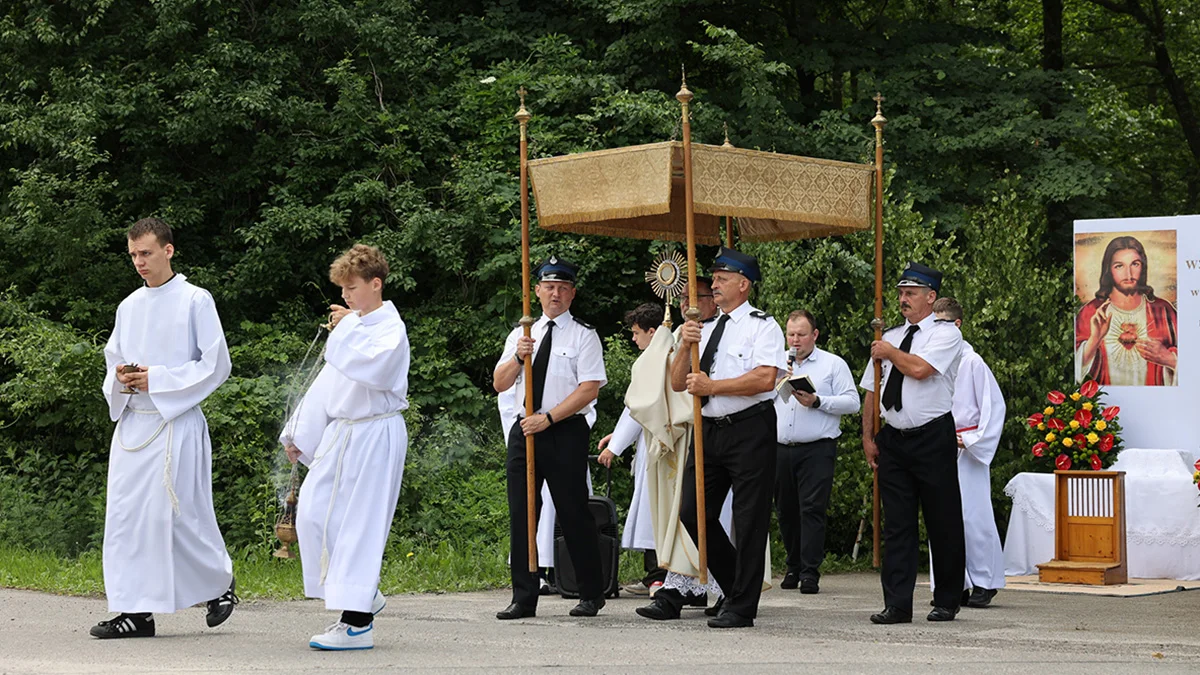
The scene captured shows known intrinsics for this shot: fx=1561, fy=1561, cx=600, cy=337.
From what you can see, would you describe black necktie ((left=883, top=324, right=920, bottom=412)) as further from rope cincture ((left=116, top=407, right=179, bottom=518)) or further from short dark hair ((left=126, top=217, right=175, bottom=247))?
short dark hair ((left=126, top=217, right=175, bottom=247))

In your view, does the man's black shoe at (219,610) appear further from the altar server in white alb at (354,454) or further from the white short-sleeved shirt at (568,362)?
the white short-sleeved shirt at (568,362)

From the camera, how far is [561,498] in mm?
9117

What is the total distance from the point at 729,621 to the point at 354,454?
7.57ft

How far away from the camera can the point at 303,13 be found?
57.2 ft

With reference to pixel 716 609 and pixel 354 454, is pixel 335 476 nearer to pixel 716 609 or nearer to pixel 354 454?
pixel 354 454

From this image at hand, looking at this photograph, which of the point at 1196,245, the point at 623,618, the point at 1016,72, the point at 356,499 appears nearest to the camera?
the point at 356,499

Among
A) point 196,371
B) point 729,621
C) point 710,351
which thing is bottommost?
point 729,621

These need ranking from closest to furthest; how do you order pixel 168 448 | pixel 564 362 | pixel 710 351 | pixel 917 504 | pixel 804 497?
pixel 168 448 → pixel 710 351 → pixel 917 504 → pixel 564 362 → pixel 804 497

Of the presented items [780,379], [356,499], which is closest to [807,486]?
[780,379]

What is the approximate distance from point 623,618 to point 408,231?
327 inches

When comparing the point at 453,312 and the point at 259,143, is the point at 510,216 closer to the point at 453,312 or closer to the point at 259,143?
the point at 453,312

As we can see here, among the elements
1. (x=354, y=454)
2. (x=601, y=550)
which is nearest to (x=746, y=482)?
(x=601, y=550)

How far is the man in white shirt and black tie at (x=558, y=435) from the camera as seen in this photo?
9062 millimetres

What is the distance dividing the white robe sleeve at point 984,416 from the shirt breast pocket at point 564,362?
3.01m
